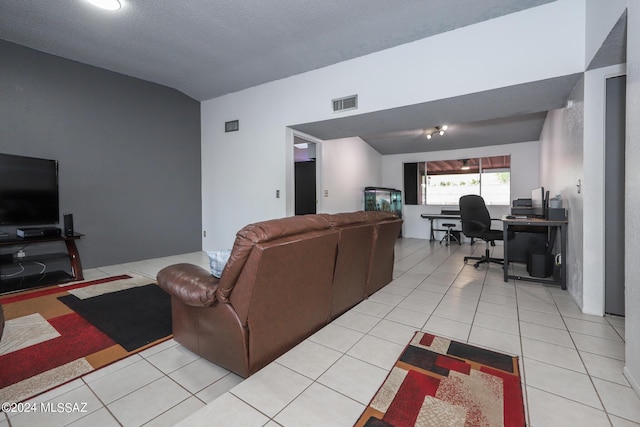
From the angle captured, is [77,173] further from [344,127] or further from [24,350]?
[344,127]

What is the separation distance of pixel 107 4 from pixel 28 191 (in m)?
2.47

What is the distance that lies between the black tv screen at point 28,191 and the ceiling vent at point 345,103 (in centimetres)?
379

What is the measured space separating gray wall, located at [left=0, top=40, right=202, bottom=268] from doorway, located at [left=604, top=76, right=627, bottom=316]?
5.78 meters

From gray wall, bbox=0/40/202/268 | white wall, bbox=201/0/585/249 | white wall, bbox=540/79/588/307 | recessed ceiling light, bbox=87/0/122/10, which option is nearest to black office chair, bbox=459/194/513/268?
white wall, bbox=540/79/588/307

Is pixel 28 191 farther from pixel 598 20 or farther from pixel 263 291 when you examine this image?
pixel 598 20

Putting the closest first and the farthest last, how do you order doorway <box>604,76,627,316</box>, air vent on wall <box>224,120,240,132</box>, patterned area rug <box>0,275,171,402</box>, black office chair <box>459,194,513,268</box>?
patterned area rug <box>0,275,171,402</box> → doorway <box>604,76,627,316</box> → black office chair <box>459,194,513,268</box> → air vent on wall <box>224,120,240,132</box>

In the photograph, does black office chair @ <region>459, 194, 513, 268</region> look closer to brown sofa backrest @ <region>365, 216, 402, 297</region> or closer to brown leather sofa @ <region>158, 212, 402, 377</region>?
brown sofa backrest @ <region>365, 216, 402, 297</region>

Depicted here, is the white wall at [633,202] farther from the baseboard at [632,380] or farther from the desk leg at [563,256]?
the desk leg at [563,256]

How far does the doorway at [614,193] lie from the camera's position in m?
2.36

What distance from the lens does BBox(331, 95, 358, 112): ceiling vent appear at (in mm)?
3680

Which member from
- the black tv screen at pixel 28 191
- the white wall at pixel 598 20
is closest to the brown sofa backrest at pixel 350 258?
the white wall at pixel 598 20

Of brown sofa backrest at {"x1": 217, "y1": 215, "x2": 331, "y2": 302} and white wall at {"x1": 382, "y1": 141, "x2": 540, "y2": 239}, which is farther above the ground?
white wall at {"x1": 382, "y1": 141, "x2": 540, "y2": 239}

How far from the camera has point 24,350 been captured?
1.92 m

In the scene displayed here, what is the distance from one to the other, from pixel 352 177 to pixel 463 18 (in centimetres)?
390
